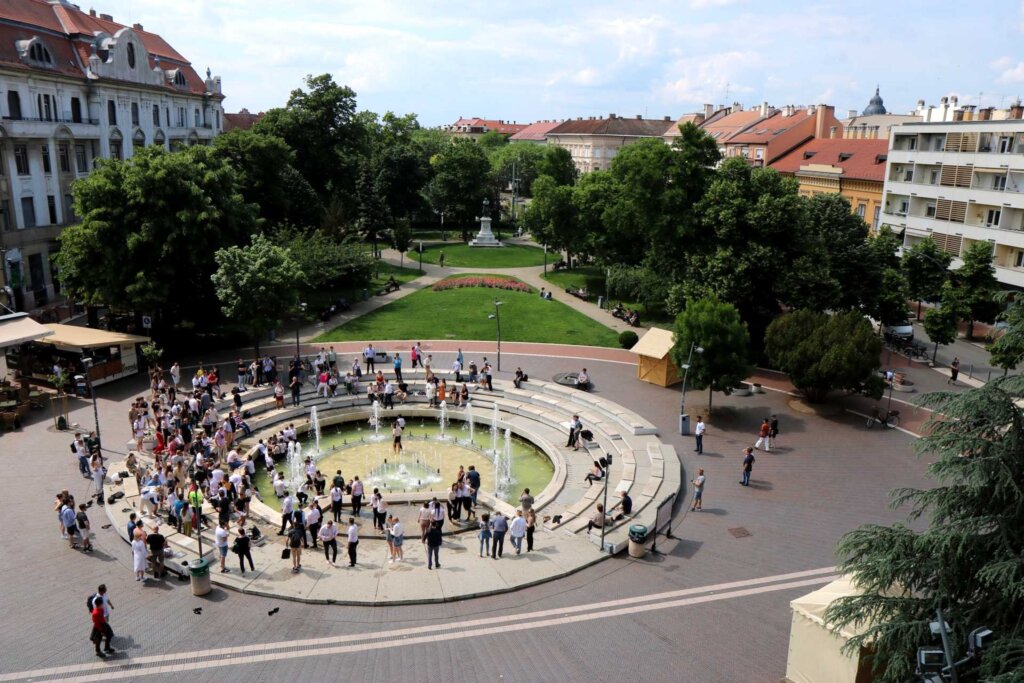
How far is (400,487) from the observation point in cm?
2506

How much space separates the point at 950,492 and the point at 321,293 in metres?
44.6

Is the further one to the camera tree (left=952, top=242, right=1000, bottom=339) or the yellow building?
the yellow building

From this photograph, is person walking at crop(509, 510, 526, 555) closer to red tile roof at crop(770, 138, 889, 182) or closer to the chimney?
red tile roof at crop(770, 138, 889, 182)

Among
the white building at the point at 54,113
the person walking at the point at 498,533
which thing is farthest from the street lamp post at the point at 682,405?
the white building at the point at 54,113

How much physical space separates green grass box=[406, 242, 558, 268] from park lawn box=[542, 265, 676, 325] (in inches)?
222

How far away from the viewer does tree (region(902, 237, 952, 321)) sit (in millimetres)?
44344

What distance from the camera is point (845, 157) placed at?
66875 mm

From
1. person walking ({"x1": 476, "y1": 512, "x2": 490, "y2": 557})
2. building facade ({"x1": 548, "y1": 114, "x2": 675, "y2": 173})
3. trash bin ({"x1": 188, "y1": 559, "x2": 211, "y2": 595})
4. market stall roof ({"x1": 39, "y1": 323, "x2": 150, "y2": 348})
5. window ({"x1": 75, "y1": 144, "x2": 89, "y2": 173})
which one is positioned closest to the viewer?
trash bin ({"x1": 188, "y1": 559, "x2": 211, "y2": 595})

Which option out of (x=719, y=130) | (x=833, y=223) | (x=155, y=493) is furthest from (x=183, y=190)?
(x=719, y=130)

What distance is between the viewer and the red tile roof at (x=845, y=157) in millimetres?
61875

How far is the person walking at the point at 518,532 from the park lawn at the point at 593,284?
91.7 ft

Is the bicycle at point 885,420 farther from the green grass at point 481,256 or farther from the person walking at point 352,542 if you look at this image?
the green grass at point 481,256

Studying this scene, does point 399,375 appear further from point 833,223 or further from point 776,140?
point 776,140

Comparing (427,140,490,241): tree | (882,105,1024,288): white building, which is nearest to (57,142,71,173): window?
(427,140,490,241): tree
